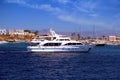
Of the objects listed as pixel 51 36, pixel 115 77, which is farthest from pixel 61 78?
pixel 51 36

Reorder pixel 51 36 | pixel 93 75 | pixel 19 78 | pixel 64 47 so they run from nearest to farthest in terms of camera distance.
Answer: pixel 19 78 → pixel 93 75 → pixel 64 47 → pixel 51 36

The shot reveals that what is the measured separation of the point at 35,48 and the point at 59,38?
706 cm

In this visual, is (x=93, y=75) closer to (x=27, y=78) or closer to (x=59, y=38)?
→ (x=27, y=78)

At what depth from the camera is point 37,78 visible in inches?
1718

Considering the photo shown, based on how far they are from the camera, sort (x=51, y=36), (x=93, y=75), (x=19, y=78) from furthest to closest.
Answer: (x=51, y=36) → (x=93, y=75) → (x=19, y=78)

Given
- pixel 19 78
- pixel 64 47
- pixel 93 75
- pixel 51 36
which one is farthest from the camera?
→ pixel 51 36

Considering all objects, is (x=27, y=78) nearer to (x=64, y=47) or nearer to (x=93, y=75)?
(x=93, y=75)

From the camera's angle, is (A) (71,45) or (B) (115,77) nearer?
(B) (115,77)

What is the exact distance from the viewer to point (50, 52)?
10112 cm

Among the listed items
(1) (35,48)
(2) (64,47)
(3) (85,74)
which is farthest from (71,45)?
(3) (85,74)

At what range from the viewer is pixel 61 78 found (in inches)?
1725

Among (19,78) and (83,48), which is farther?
(83,48)

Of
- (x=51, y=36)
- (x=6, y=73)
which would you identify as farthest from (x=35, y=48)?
(x=6, y=73)

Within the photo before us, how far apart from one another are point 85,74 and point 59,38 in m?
54.2
